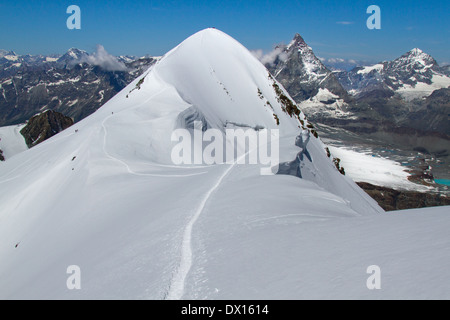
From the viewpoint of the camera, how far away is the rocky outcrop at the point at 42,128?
519 ft

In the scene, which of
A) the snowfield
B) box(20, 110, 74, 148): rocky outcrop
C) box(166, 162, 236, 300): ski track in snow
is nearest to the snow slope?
box(20, 110, 74, 148): rocky outcrop

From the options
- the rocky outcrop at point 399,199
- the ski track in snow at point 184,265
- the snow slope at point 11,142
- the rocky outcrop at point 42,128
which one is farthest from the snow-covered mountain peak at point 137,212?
the rocky outcrop at point 42,128

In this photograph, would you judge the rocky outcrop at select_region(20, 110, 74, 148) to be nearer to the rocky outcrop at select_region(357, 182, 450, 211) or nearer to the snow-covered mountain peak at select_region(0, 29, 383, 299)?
the snow-covered mountain peak at select_region(0, 29, 383, 299)

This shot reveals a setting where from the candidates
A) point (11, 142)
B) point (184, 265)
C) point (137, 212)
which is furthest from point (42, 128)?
point (184, 265)

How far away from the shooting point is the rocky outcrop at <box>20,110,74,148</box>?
158125 mm

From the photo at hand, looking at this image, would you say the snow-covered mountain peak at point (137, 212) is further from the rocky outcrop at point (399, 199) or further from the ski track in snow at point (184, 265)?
the rocky outcrop at point (399, 199)

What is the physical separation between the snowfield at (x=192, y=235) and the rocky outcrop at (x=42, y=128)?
150097 mm

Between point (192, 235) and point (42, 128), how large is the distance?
602 feet

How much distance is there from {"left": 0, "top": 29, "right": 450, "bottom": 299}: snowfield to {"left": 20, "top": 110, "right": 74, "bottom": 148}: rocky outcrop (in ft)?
492

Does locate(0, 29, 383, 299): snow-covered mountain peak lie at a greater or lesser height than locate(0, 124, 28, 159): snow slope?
lesser

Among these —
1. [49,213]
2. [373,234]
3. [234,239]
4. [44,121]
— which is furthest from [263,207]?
[44,121]
